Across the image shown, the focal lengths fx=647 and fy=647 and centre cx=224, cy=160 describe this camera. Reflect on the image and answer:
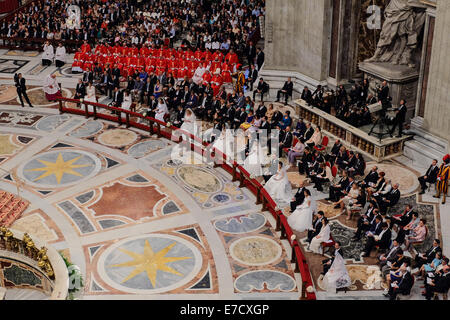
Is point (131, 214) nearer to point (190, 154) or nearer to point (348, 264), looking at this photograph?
point (190, 154)

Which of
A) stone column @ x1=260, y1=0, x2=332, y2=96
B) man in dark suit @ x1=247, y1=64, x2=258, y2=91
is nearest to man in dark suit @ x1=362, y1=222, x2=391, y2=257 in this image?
stone column @ x1=260, y1=0, x2=332, y2=96

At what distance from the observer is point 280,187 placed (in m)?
18.5

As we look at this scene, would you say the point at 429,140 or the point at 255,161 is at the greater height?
the point at 429,140

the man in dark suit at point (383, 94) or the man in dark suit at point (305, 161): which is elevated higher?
the man in dark suit at point (383, 94)

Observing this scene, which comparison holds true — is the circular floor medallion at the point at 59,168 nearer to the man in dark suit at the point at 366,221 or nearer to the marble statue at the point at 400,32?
the man in dark suit at the point at 366,221

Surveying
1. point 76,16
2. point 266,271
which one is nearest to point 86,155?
point 266,271

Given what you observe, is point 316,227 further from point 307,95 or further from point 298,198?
point 307,95

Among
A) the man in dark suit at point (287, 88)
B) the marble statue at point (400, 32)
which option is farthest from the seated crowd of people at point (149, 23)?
the marble statue at point (400, 32)

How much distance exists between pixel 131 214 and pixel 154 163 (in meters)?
3.25

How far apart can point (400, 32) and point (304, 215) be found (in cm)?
798

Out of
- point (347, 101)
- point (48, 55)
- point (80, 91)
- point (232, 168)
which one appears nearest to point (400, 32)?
point (347, 101)

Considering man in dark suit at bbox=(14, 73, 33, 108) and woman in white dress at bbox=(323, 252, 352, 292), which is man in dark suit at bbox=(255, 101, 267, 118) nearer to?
woman in white dress at bbox=(323, 252, 352, 292)

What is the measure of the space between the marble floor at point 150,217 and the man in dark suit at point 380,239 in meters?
0.36

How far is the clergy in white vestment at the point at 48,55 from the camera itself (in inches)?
1200
